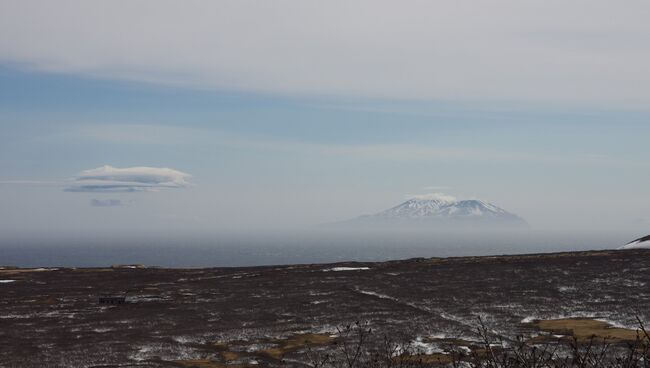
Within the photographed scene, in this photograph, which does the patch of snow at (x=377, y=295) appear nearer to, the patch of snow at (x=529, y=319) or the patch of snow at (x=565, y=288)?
the patch of snow at (x=529, y=319)

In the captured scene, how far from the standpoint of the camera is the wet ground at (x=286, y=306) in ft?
130

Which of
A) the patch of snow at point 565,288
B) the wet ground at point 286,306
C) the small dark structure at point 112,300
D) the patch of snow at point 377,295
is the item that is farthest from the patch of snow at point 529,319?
the small dark structure at point 112,300

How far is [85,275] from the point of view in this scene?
9100cm

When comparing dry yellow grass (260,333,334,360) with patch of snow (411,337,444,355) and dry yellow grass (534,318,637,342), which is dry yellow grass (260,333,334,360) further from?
dry yellow grass (534,318,637,342)

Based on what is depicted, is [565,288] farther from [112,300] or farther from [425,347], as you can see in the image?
[112,300]

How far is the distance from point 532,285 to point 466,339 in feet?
86.5

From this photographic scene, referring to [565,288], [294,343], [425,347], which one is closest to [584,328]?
[425,347]

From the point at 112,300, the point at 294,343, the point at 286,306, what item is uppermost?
the point at 112,300

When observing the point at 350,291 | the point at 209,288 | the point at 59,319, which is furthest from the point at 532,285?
the point at 59,319

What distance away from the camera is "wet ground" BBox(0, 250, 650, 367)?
1563 inches

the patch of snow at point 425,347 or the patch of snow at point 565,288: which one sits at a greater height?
the patch of snow at point 565,288

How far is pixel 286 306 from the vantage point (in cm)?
5594

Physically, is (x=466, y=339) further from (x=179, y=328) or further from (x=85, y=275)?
(x=85, y=275)

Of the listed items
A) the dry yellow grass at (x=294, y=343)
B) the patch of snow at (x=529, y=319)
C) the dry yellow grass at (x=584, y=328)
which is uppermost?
the patch of snow at (x=529, y=319)
